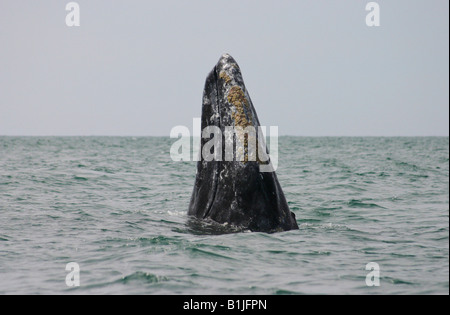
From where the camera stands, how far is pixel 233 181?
26.5 ft

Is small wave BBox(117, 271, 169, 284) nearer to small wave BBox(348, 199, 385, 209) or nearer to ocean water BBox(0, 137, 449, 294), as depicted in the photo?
ocean water BBox(0, 137, 449, 294)

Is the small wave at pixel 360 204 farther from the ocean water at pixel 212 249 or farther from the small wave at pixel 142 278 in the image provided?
the small wave at pixel 142 278

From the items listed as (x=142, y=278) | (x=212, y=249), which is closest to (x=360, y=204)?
(x=212, y=249)

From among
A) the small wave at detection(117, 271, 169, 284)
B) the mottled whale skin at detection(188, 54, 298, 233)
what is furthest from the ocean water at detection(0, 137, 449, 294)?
the mottled whale skin at detection(188, 54, 298, 233)

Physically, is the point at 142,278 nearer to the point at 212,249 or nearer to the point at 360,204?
the point at 212,249

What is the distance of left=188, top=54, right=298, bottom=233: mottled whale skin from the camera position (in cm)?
797

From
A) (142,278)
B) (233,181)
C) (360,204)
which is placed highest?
(233,181)

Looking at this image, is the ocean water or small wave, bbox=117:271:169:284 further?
small wave, bbox=117:271:169:284

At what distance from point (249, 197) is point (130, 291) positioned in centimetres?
257

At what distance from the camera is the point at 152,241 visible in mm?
8086

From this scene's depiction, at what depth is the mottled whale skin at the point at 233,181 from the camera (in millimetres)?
7973

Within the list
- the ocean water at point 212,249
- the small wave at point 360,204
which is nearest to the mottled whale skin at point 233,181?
the ocean water at point 212,249

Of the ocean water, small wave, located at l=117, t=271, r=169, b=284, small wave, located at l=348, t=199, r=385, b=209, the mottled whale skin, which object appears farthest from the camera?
small wave, located at l=348, t=199, r=385, b=209

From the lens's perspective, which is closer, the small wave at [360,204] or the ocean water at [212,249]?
the ocean water at [212,249]
